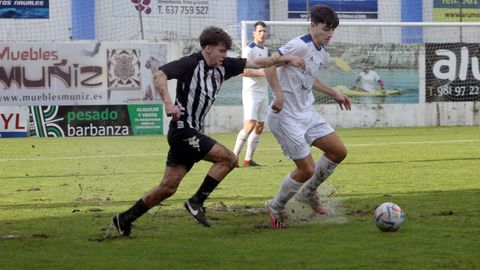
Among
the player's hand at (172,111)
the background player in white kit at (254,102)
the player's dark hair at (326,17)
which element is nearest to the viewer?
the player's hand at (172,111)

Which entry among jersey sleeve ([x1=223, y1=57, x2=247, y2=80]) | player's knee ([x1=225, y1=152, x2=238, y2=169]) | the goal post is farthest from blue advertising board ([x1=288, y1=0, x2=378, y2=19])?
player's knee ([x1=225, y1=152, x2=238, y2=169])

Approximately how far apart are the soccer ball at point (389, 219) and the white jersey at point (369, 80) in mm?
19875

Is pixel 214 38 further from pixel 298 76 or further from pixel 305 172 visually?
pixel 305 172

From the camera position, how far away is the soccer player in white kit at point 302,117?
9.20m

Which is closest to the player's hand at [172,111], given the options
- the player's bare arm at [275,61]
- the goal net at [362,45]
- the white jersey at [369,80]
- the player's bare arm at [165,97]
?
the player's bare arm at [165,97]

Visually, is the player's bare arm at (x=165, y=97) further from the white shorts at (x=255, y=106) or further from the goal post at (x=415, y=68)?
the goal post at (x=415, y=68)

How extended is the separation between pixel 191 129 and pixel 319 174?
183cm

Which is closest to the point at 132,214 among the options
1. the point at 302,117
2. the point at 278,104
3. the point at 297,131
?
the point at 278,104

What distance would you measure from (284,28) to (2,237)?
23.5 m

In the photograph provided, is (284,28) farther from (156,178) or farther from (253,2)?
(156,178)

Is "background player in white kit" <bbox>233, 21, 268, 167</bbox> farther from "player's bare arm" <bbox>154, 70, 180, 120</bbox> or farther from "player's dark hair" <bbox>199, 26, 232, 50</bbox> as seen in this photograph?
"player's bare arm" <bbox>154, 70, 180, 120</bbox>

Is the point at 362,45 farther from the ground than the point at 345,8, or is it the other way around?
the point at 345,8

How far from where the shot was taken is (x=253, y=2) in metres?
42.2

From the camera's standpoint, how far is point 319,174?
31.9 ft
